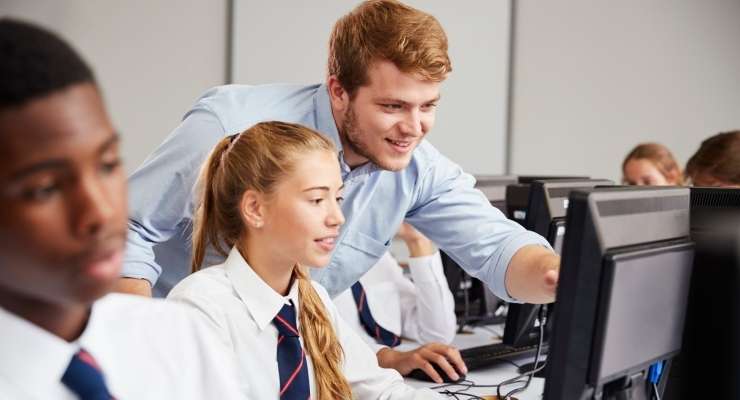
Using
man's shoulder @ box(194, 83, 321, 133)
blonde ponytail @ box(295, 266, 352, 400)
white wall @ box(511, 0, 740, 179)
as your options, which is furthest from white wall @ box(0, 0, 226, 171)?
blonde ponytail @ box(295, 266, 352, 400)

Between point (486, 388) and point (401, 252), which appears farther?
point (401, 252)

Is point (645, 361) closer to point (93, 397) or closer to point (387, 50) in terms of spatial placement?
point (93, 397)

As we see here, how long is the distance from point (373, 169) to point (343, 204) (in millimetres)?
108

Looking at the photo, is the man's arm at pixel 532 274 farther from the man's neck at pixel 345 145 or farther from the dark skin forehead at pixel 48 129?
the dark skin forehead at pixel 48 129

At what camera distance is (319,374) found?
138 centimetres

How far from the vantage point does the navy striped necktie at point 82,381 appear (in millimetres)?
658

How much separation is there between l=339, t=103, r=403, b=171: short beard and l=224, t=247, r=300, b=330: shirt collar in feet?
1.37

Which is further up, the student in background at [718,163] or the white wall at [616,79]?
the white wall at [616,79]

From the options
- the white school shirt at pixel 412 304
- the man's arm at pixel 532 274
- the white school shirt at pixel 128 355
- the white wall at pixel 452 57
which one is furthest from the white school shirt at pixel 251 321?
the white wall at pixel 452 57

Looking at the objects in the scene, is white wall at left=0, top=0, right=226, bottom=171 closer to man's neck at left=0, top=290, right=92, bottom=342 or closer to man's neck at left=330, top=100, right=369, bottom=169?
man's neck at left=330, top=100, right=369, bottom=169

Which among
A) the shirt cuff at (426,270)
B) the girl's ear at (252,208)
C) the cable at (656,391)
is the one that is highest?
the girl's ear at (252,208)

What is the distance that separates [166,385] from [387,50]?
1001mm

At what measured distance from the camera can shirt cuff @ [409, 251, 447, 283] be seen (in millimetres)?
2258

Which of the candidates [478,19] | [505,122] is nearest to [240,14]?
[478,19]
